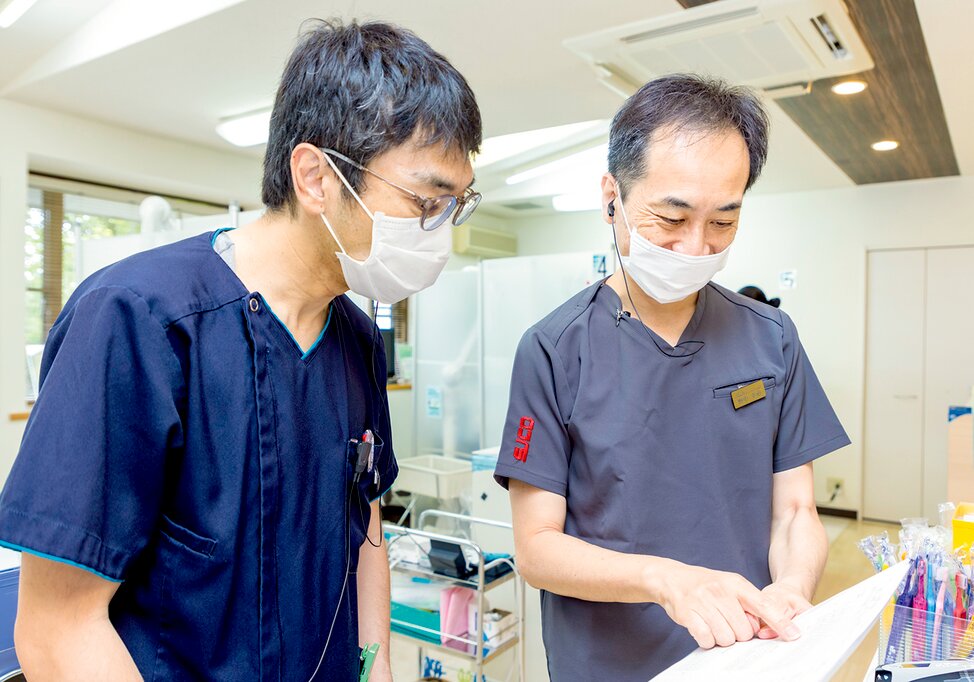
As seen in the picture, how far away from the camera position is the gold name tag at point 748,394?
1.09m

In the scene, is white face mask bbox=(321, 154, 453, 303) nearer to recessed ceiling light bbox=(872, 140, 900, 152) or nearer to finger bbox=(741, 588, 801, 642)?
finger bbox=(741, 588, 801, 642)

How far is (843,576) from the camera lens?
4.31m

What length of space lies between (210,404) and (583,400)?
534mm

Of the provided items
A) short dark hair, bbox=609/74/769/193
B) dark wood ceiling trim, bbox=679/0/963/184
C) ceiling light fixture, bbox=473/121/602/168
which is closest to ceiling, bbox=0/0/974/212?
dark wood ceiling trim, bbox=679/0/963/184

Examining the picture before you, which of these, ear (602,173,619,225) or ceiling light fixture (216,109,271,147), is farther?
ceiling light fixture (216,109,271,147)

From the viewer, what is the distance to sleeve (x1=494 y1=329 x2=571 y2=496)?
3.43ft

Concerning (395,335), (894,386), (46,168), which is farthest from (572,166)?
(46,168)

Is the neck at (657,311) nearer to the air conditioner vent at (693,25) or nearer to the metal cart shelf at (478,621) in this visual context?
the metal cart shelf at (478,621)

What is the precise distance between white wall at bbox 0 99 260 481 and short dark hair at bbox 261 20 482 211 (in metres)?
2.60

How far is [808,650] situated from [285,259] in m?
0.73

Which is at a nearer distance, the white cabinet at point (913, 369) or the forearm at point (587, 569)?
the forearm at point (587, 569)

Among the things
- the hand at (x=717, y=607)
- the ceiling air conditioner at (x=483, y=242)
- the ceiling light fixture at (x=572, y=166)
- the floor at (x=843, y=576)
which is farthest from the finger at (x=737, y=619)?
the ceiling air conditioner at (x=483, y=242)

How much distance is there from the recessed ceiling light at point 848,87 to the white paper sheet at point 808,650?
3131 mm

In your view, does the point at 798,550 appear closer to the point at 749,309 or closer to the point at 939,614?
the point at 939,614
